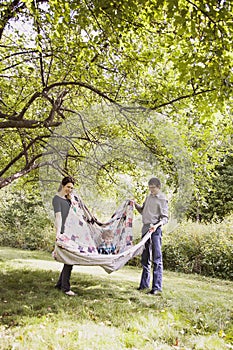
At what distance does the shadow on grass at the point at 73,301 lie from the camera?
289 cm

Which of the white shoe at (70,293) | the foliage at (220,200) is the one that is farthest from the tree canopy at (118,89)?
the foliage at (220,200)

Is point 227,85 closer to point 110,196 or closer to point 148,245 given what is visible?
point 148,245

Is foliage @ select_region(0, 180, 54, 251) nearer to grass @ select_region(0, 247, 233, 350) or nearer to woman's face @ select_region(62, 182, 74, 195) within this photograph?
grass @ select_region(0, 247, 233, 350)

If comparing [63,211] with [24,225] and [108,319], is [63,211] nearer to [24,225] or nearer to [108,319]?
[108,319]

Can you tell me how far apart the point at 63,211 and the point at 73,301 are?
856mm

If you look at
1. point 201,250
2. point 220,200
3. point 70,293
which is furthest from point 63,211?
point 220,200

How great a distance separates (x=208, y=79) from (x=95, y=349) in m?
1.85

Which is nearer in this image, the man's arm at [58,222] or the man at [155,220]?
the man's arm at [58,222]

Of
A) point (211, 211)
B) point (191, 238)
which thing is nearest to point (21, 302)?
point (191, 238)

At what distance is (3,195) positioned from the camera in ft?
30.4

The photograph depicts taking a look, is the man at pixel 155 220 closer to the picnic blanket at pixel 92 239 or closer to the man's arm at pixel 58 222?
the picnic blanket at pixel 92 239

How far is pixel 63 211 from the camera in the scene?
144 inches

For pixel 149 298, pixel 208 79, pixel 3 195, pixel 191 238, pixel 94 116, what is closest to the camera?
pixel 208 79

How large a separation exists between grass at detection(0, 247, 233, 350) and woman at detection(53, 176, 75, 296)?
11cm
